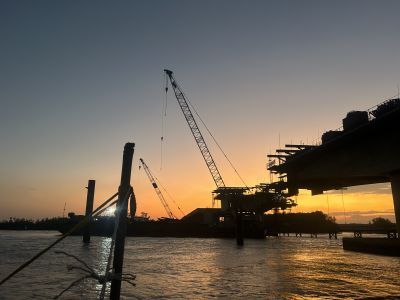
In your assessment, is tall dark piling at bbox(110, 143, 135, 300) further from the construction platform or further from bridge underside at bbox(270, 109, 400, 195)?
the construction platform

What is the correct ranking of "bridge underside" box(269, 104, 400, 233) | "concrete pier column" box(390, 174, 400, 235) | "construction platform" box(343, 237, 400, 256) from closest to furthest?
"bridge underside" box(269, 104, 400, 233), "concrete pier column" box(390, 174, 400, 235), "construction platform" box(343, 237, 400, 256)

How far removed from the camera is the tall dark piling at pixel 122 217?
11.7m

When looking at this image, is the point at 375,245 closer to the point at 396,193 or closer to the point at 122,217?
the point at 396,193

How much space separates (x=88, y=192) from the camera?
2633 inches

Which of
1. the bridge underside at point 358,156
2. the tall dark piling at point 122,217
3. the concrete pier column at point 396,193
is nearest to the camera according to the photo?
the tall dark piling at point 122,217

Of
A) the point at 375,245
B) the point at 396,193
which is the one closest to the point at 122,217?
the point at 396,193

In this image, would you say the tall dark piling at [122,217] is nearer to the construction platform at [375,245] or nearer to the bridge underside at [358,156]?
the bridge underside at [358,156]

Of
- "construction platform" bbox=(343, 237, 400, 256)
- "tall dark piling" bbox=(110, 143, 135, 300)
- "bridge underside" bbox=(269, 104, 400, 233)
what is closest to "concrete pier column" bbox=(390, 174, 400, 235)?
"bridge underside" bbox=(269, 104, 400, 233)

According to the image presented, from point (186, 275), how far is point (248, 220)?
11043cm

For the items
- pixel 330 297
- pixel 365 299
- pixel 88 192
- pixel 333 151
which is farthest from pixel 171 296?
pixel 88 192

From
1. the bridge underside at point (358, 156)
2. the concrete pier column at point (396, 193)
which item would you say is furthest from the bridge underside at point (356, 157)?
the concrete pier column at point (396, 193)

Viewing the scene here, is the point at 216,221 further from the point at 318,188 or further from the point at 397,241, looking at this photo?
the point at 397,241

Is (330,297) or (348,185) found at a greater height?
(348,185)

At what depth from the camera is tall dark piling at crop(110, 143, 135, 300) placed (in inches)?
462
